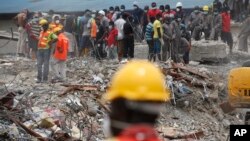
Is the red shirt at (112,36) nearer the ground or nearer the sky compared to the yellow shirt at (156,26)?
nearer the ground

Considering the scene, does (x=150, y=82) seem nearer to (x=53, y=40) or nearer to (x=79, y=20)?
(x=53, y=40)

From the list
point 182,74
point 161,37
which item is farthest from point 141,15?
point 182,74

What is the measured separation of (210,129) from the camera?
11.8 meters

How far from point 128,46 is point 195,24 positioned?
3.54 m

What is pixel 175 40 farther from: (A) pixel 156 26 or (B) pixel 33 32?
(B) pixel 33 32

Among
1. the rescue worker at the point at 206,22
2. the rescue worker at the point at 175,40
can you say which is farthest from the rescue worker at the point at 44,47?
the rescue worker at the point at 206,22

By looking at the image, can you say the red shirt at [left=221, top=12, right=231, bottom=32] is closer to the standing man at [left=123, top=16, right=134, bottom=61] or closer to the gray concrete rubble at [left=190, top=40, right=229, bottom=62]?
the gray concrete rubble at [left=190, top=40, right=229, bottom=62]

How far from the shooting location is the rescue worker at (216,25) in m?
19.6

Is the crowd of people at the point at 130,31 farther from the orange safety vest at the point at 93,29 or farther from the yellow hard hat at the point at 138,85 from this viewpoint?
the yellow hard hat at the point at 138,85

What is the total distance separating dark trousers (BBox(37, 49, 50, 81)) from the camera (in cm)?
1319

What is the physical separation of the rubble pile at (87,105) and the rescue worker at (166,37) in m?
1.67

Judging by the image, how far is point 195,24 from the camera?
19.8 meters

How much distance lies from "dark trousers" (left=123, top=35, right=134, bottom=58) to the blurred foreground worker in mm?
13844

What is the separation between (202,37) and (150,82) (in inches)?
706
